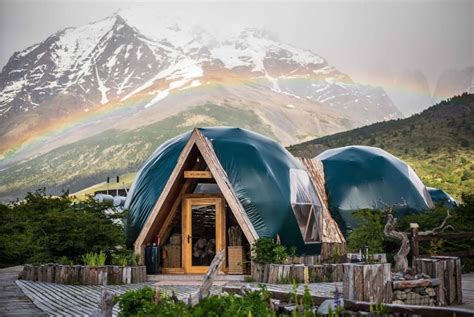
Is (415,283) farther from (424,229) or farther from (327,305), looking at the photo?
(424,229)

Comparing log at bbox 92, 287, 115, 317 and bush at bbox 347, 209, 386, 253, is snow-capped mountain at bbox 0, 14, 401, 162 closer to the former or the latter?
bush at bbox 347, 209, 386, 253

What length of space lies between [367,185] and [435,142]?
16.0 meters

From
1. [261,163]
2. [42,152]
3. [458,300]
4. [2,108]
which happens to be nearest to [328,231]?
[261,163]

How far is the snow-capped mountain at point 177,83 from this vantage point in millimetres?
75812

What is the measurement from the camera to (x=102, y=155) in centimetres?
6962

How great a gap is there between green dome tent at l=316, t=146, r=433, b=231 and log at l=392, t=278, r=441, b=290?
10167 mm

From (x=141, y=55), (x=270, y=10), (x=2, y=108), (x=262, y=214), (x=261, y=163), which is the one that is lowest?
(x=262, y=214)

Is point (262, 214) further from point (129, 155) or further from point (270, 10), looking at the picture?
point (129, 155)

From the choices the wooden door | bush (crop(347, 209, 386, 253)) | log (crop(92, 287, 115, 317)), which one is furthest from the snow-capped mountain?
log (crop(92, 287, 115, 317))

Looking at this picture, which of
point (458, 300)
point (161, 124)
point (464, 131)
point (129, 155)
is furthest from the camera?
point (161, 124)

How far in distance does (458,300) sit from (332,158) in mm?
11938

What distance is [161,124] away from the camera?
263ft

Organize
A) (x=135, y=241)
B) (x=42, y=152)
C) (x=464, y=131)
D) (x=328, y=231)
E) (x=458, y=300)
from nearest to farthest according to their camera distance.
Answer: (x=458, y=300)
(x=135, y=241)
(x=328, y=231)
(x=464, y=131)
(x=42, y=152)

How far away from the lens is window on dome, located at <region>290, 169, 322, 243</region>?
48.6ft
